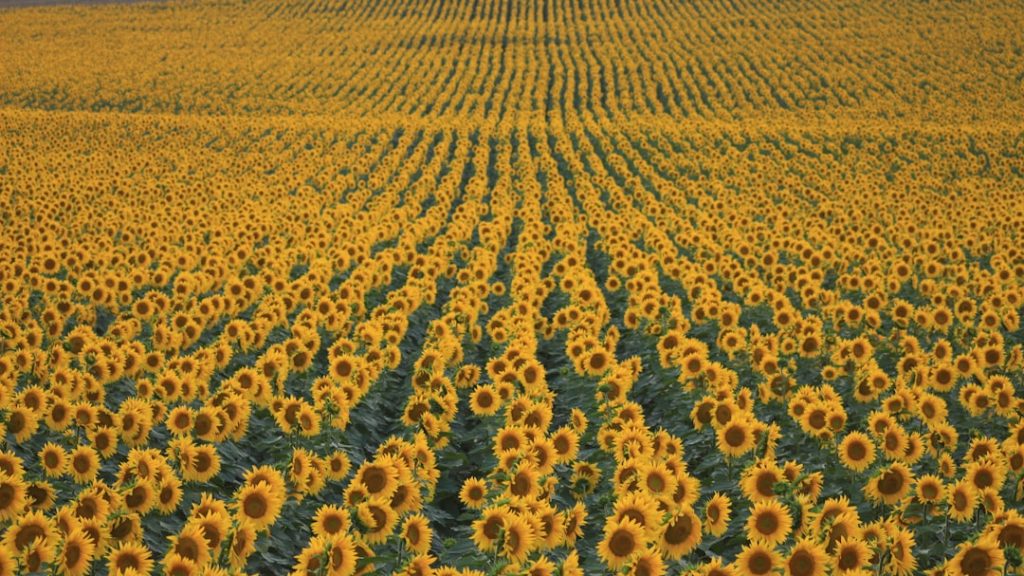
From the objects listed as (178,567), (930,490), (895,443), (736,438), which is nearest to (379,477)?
(178,567)

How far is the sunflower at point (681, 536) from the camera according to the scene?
4984mm

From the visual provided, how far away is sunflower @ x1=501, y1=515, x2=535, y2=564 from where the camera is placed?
477cm

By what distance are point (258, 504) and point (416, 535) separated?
3.50 feet

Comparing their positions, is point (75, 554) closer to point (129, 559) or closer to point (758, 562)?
point (129, 559)

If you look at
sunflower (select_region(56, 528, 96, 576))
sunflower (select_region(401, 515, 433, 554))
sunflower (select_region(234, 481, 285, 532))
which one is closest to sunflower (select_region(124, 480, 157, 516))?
sunflower (select_region(234, 481, 285, 532))

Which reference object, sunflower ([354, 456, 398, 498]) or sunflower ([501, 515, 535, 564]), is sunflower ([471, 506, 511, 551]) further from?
sunflower ([354, 456, 398, 498])

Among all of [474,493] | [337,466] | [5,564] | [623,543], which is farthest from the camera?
[337,466]

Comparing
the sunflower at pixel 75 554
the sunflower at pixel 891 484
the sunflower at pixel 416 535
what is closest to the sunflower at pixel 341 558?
the sunflower at pixel 416 535

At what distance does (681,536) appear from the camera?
500 cm

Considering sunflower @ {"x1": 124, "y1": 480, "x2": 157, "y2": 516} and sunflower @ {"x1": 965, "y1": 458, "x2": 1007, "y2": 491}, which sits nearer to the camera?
sunflower @ {"x1": 124, "y1": 480, "x2": 157, "y2": 516}

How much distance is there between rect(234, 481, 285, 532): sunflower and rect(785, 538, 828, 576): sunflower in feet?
10.6

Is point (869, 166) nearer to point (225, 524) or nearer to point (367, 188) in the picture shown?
point (367, 188)

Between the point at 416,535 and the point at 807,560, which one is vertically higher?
the point at 807,560

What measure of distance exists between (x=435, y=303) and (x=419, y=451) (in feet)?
24.9
